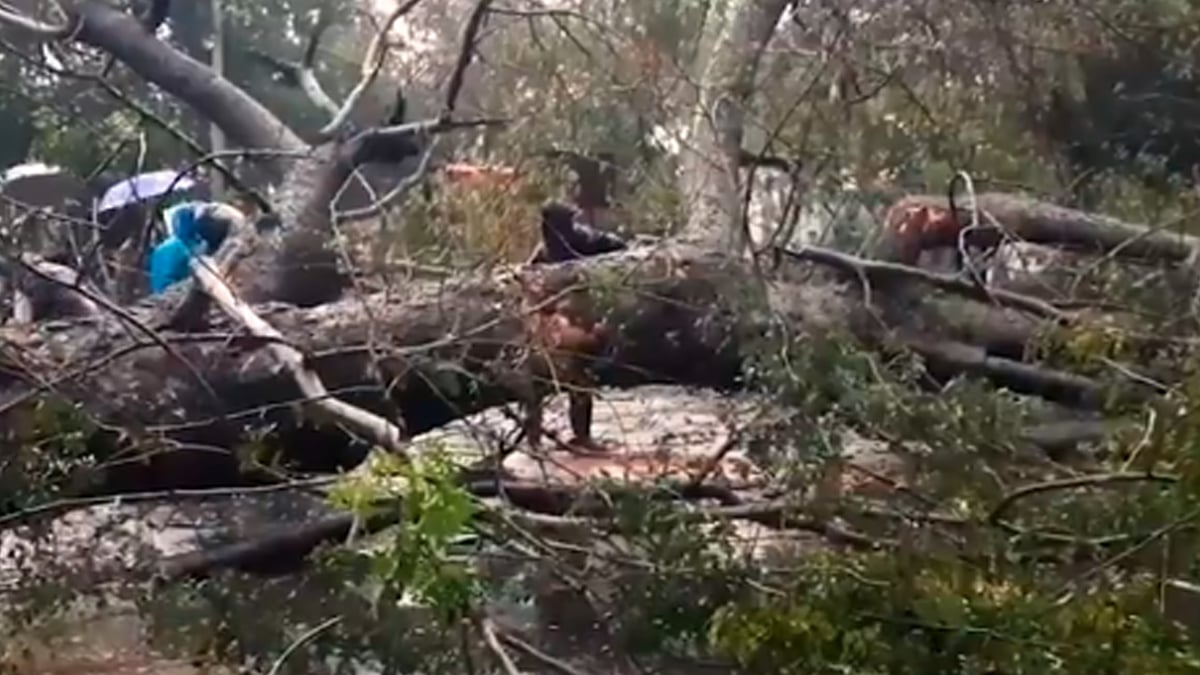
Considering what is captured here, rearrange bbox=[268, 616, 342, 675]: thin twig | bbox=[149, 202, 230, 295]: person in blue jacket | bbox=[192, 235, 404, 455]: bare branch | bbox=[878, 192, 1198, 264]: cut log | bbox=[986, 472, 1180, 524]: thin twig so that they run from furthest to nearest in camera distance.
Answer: bbox=[878, 192, 1198, 264]: cut log < bbox=[149, 202, 230, 295]: person in blue jacket < bbox=[192, 235, 404, 455]: bare branch < bbox=[268, 616, 342, 675]: thin twig < bbox=[986, 472, 1180, 524]: thin twig

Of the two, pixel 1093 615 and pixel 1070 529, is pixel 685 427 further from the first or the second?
pixel 1093 615

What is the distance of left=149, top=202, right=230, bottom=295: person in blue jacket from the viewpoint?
2613 mm

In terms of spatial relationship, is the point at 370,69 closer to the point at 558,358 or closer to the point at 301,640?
the point at 558,358

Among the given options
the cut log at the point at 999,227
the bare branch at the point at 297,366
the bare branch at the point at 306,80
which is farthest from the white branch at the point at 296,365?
the cut log at the point at 999,227

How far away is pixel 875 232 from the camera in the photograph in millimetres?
3020

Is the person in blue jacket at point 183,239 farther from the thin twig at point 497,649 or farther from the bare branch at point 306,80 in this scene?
the thin twig at point 497,649

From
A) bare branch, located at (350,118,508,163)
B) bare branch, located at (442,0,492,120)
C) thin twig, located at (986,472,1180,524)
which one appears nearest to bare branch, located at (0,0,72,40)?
bare branch, located at (350,118,508,163)

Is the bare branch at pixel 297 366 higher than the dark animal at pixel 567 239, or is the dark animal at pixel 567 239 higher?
the dark animal at pixel 567 239

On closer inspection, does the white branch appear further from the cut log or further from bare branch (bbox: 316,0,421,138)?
the cut log

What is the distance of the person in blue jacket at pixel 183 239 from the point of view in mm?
2613

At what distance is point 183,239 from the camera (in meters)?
2.64

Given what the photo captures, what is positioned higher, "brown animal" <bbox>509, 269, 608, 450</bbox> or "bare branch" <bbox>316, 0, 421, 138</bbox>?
"bare branch" <bbox>316, 0, 421, 138</bbox>

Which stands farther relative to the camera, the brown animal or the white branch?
the brown animal

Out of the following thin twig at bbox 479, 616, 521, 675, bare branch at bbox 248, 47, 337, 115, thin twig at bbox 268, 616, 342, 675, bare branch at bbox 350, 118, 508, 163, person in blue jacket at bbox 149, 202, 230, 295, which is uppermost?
bare branch at bbox 248, 47, 337, 115
